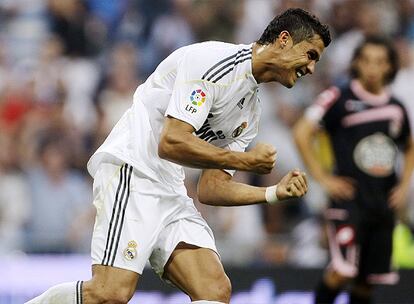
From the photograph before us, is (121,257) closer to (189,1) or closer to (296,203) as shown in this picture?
(296,203)

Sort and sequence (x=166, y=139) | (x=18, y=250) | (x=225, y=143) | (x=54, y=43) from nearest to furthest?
(x=166, y=139) → (x=225, y=143) → (x=18, y=250) → (x=54, y=43)

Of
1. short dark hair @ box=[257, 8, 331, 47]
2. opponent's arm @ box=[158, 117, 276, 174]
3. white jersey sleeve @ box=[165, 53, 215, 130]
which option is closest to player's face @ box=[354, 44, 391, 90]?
short dark hair @ box=[257, 8, 331, 47]

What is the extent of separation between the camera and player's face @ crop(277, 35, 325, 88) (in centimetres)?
554

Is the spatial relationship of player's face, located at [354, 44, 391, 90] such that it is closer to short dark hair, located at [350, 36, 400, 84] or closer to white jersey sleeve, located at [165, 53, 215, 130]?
short dark hair, located at [350, 36, 400, 84]

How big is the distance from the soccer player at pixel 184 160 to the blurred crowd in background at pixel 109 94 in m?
4.06

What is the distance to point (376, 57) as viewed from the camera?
845cm

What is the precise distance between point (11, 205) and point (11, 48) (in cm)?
216

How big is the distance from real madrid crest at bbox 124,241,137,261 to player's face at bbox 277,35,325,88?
45.6 inches

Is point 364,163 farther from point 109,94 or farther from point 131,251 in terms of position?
point 109,94

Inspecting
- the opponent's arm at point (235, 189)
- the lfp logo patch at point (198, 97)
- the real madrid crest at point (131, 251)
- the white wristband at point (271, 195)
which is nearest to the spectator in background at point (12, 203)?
the opponent's arm at point (235, 189)

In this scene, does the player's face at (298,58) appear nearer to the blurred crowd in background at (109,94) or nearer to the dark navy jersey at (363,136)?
the dark navy jersey at (363,136)

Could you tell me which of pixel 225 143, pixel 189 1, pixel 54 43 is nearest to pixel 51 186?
pixel 54 43

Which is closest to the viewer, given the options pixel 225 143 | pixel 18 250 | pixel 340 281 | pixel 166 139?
pixel 166 139

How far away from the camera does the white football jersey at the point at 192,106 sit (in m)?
5.47
